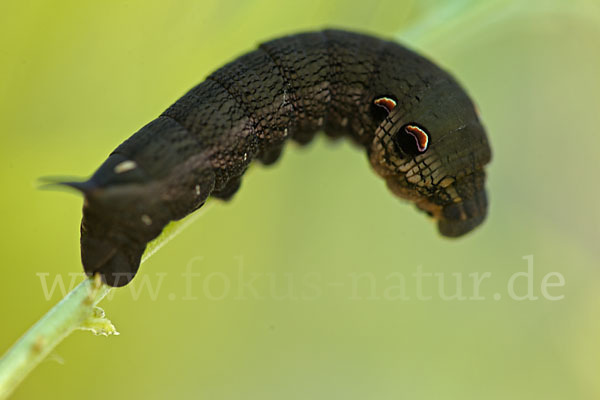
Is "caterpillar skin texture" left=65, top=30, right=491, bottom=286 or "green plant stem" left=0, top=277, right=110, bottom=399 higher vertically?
"caterpillar skin texture" left=65, top=30, right=491, bottom=286

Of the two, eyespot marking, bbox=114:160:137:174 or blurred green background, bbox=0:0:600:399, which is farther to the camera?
blurred green background, bbox=0:0:600:399

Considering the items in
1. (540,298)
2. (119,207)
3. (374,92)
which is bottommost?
(119,207)

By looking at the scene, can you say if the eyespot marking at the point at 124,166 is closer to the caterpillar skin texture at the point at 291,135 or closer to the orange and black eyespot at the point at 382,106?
the caterpillar skin texture at the point at 291,135

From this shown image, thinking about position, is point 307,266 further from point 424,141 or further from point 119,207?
point 119,207

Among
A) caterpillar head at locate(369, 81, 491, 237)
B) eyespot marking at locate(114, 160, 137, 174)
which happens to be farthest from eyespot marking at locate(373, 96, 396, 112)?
eyespot marking at locate(114, 160, 137, 174)

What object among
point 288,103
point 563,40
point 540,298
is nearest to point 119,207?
point 288,103

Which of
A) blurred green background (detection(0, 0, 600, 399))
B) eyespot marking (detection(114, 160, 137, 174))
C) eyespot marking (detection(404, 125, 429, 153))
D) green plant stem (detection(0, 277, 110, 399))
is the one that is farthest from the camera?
blurred green background (detection(0, 0, 600, 399))

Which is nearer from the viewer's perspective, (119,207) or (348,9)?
(119,207)

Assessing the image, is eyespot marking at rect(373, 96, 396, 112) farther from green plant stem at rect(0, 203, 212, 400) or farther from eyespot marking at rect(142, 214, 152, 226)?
green plant stem at rect(0, 203, 212, 400)
